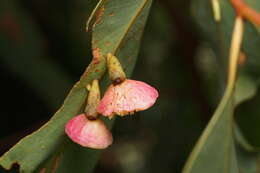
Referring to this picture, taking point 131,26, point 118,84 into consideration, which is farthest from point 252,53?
point 118,84

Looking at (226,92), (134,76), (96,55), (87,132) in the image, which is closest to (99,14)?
(96,55)

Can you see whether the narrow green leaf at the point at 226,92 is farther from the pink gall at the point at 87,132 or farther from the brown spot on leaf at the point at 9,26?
the brown spot on leaf at the point at 9,26

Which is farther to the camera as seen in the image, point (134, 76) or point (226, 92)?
point (134, 76)

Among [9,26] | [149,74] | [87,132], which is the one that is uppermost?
[87,132]

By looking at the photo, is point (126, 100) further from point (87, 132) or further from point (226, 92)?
point (226, 92)

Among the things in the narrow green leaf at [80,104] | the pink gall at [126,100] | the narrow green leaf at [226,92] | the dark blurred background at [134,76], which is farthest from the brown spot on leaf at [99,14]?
the dark blurred background at [134,76]

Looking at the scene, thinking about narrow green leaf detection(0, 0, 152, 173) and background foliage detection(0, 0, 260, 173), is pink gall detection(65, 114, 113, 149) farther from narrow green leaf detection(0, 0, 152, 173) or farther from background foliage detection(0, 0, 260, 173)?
background foliage detection(0, 0, 260, 173)
